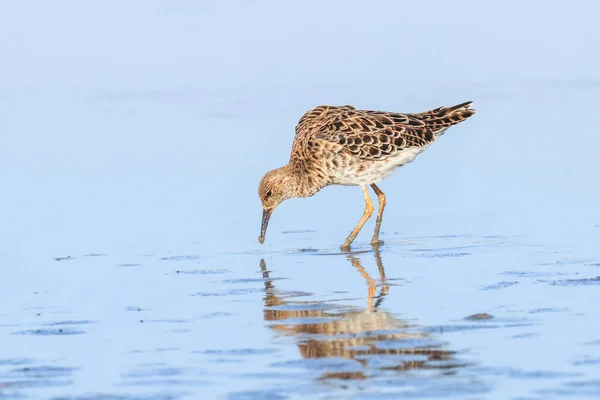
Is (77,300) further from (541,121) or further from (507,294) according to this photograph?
(541,121)

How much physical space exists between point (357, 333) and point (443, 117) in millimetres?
5953

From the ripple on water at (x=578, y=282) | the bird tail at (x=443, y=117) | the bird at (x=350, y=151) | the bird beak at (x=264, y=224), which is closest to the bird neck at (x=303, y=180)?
the bird at (x=350, y=151)

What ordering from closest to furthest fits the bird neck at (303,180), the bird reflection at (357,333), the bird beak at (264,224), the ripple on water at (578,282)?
the bird reflection at (357,333) < the ripple on water at (578,282) < the bird beak at (264,224) < the bird neck at (303,180)

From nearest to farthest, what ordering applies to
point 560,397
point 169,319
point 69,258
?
point 560,397, point 169,319, point 69,258

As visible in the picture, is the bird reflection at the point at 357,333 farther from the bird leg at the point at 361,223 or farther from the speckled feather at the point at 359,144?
the speckled feather at the point at 359,144

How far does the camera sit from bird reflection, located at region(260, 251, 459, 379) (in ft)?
25.3

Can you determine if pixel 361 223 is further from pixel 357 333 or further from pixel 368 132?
pixel 357 333

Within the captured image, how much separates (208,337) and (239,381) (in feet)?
4.00

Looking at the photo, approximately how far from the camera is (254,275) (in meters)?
11.1

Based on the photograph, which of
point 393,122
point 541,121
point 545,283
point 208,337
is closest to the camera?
point 208,337

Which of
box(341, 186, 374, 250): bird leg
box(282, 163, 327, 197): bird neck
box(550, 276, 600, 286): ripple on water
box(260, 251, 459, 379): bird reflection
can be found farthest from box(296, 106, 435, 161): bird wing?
box(550, 276, 600, 286): ripple on water

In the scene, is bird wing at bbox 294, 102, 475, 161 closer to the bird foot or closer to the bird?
the bird

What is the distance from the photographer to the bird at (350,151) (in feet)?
44.6

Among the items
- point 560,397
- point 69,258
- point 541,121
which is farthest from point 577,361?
point 541,121
